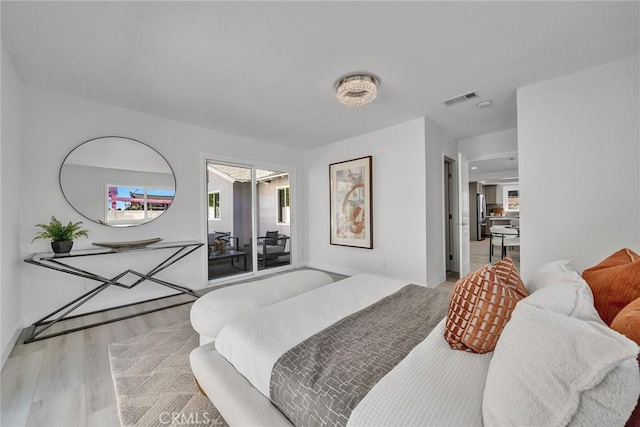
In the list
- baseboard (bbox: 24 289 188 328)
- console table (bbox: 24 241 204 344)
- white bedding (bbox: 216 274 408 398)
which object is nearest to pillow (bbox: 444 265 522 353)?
white bedding (bbox: 216 274 408 398)

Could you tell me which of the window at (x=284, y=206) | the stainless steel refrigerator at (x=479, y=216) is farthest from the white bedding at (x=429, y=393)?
the stainless steel refrigerator at (x=479, y=216)

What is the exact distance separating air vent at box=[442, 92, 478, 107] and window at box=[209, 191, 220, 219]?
3493 mm

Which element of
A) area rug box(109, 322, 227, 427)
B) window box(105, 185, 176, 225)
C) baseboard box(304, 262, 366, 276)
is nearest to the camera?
area rug box(109, 322, 227, 427)

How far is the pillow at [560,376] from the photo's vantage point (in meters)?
0.51

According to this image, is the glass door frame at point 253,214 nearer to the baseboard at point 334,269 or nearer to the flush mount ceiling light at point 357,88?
the baseboard at point 334,269

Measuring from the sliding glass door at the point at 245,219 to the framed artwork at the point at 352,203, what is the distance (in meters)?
1.01

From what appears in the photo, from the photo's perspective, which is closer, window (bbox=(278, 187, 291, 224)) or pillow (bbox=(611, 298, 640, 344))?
pillow (bbox=(611, 298, 640, 344))

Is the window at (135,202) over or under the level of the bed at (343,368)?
over

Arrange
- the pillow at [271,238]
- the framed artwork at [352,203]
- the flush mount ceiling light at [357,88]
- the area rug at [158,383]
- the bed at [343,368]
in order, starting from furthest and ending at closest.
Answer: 1. the pillow at [271,238]
2. the framed artwork at [352,203]
3. the flush mount ceiling light at [357,88]
4. the area rug at [158,383]
5. the bed at [343,368]

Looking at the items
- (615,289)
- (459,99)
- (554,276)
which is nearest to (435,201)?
(459,99)

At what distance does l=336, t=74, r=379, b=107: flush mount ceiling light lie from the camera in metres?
2.32

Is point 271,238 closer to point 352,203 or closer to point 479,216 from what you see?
point 352,203

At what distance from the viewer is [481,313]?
1.04 meters

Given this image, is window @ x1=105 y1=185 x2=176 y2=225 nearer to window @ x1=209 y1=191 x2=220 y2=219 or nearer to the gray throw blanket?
window @ x1=209 y1=191 x2=220 y2=219
